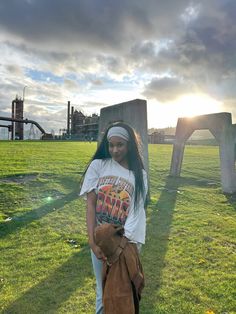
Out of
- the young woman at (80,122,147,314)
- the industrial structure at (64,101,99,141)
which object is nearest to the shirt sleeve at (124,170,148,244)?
the young woman at (80,122,147,314)

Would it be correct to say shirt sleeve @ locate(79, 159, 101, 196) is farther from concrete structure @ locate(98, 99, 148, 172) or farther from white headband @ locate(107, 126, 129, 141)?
concrete structure @ locate(98, 99, 148, 172)

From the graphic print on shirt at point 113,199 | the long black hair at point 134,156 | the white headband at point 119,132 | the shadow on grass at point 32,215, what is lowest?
the shadow on grass at point 32,215

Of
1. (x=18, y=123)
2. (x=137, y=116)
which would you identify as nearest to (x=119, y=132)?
(x=137, y=116)

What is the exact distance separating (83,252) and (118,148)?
3.02m

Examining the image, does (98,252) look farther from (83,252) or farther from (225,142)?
(225,142)

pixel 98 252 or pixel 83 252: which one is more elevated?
pixel 98 252

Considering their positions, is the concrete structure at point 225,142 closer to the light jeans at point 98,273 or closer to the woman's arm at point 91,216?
the light jeans at point 98,273

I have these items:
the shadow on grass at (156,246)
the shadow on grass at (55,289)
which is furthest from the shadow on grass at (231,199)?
the shadow on grass at (55,289)

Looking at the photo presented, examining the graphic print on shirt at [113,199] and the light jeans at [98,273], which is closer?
the graphic print on shirt at [113,199]

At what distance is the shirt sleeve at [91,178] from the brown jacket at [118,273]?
0.46m

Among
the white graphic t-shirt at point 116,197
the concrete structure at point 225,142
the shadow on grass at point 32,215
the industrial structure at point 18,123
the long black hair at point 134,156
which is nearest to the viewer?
the white graphic t-shirt at point 116,197

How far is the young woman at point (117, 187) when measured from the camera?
9.09ft

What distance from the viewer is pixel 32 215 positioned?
277 inches

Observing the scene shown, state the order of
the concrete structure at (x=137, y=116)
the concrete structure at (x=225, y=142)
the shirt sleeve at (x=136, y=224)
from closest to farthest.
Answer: the shirt sleeve at (x=136, y=224)
the concrete structure at (x=137, y=116)
the concrete structure at (x=225, y=142)
